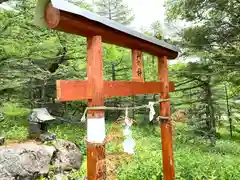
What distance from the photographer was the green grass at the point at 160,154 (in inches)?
158

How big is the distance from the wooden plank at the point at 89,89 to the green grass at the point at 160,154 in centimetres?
47

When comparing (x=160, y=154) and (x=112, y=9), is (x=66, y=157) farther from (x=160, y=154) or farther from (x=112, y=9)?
(x=112, y=9)

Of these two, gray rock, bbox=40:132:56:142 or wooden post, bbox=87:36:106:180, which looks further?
gray rock, bbox=40:132:56:142

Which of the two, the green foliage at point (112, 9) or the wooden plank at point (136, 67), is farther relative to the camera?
the green foliage at point (112, 9)

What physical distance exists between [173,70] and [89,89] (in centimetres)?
537

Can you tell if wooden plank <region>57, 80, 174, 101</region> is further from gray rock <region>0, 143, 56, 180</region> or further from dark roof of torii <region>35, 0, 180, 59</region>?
gray rock <region>0, 143, 56, 180</region>

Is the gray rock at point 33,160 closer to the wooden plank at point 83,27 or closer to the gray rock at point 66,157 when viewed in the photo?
the gray rock at point 66,157

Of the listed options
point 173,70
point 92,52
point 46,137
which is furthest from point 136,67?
point 173,70

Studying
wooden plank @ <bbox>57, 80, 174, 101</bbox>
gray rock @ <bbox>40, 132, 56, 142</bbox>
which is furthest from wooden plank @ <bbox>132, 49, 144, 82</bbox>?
gray rock @ <bbox>40, 132, 56, 142</bbox>

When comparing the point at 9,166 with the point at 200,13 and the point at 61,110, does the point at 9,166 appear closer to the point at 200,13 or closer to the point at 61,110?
the point at 200,13

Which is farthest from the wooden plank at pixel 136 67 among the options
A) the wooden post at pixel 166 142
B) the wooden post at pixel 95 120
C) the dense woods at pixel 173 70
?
the dense woods at pixel 173 70

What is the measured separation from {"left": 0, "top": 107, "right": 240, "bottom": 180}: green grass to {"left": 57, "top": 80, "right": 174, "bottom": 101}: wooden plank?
0.47 m

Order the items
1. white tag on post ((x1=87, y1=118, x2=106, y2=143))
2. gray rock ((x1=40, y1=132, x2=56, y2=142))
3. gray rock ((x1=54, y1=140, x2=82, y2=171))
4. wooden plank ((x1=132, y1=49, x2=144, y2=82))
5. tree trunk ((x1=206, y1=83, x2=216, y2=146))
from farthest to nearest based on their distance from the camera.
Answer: tree trunk ((x1=206, y1=83, x2=216, y2=146)) < gray rock ((x1=40, y1=132, x2=56, y2=142)) < gray rock ((x1=54, y1=140, x2=82, y2=171)) < wooden plank ((x1=132, y1=49, x2=144, y2=82)) < white tag on post ((x1=87, y1=118, x2=106, y2=143))

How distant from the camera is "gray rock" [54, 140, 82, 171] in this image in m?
5.61
